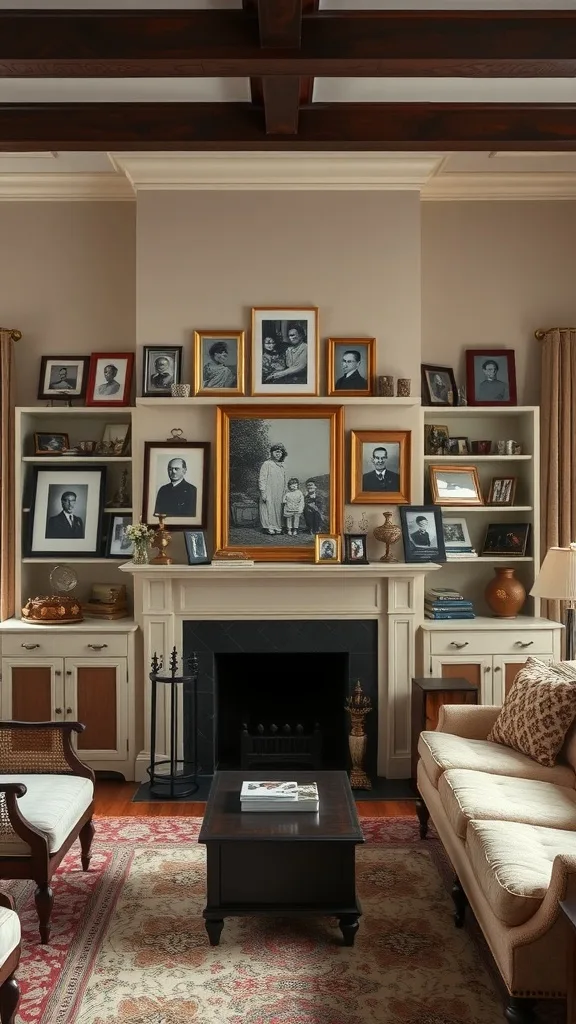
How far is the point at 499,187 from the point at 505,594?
2.55 m

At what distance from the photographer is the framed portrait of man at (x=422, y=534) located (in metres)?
5.46

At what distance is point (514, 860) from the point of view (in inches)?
114

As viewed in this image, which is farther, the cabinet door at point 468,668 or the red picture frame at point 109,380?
the red picture frame at point 109,380

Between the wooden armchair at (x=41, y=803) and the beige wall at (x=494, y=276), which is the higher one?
the beige wall at (x=494, y=276)

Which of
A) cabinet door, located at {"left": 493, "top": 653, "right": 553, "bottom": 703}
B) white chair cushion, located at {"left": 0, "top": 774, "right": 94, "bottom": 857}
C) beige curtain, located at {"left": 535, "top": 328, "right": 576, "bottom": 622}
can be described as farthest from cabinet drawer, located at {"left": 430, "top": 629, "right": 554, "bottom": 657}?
white chair cushion, located at {"left": 0, "top": 774, "right": 94, "bottom": 857}

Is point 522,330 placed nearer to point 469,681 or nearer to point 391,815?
point 469,681

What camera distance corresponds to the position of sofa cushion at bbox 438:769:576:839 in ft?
11.0

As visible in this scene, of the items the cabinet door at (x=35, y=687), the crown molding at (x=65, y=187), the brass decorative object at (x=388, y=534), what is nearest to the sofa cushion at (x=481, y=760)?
the brass decorative object at (x=388, y=534)

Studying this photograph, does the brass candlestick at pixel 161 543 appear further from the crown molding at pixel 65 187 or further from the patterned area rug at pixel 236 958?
the crown molding at pixel 65 187

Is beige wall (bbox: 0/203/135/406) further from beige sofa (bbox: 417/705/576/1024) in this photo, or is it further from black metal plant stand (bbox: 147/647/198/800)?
beige sofa (bbox: 417/705/576/1024)

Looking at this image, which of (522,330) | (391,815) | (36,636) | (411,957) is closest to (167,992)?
(411,957)

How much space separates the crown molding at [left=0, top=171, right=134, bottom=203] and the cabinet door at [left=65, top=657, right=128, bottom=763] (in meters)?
2.88

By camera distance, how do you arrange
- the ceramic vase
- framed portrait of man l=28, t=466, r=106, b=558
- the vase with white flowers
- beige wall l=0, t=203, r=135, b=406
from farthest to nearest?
beige wall l=0, t=203, r=135, b=406, framed portrait of man l=28, t=466, r=106, b=558, the ceramic vase, the vase with white flowers

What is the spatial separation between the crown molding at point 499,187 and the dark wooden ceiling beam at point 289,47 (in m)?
2.65
